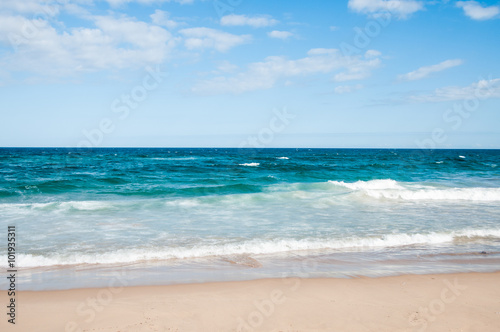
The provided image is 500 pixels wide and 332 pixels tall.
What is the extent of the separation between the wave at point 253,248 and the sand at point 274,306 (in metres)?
1.49

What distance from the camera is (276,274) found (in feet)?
20.5

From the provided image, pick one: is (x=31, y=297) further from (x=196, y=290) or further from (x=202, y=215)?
(x=202, y=215)

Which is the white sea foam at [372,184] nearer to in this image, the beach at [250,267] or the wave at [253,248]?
the beach at [250,267]

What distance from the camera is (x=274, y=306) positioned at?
4895 mm

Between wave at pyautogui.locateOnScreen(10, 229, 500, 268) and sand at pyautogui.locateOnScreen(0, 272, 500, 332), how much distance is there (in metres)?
1.49

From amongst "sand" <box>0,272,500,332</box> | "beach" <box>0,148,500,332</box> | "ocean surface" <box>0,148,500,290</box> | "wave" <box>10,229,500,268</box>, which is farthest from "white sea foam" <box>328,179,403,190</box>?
"sand" <box>0,272,500,332</box>

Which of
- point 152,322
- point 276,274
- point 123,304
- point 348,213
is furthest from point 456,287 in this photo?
point 348,213

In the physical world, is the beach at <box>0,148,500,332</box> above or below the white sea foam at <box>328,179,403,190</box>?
below

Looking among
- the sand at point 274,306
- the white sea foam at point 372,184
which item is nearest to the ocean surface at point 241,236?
the sand at point 274,306

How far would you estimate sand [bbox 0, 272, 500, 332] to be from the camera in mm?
4375

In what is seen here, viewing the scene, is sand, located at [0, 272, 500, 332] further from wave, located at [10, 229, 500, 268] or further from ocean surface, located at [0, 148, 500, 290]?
wave, located at [10, 229, 500, 268]

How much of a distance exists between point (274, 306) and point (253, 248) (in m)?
3.01

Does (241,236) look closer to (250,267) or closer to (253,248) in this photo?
(253,248)

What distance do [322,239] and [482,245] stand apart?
410 cm
